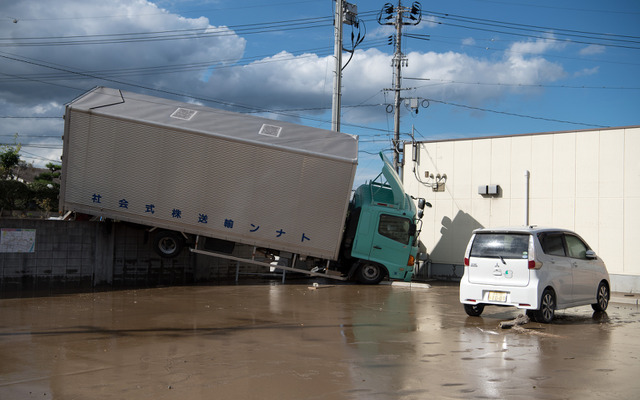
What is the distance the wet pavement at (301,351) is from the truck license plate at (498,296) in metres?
0.50

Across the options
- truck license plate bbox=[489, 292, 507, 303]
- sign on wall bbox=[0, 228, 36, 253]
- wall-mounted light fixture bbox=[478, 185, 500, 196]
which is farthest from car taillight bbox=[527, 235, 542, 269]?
sign on wall bbox=[0, 228, 36, 253]

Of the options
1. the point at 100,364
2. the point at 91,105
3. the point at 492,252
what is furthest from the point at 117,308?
the point at 492,252

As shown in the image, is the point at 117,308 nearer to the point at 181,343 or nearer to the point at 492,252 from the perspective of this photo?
the point at 181,343

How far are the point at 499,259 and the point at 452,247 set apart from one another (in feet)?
32.8

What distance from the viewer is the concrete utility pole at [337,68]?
19.6 m

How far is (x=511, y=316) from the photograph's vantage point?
1119 cm

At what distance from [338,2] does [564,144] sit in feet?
30.9

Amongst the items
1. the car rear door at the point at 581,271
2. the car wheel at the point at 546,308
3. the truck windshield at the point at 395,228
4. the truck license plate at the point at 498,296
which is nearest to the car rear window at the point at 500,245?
the truck license plate at the point at 498,296

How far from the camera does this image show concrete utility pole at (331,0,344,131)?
772 inches

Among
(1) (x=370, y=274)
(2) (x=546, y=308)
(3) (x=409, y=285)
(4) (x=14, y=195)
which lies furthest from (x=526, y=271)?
(4) (x=14, y=195)

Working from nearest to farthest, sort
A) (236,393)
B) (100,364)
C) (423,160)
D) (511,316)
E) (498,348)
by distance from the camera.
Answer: (236,393), (100,364), (498,348), (511,316), (423,160)

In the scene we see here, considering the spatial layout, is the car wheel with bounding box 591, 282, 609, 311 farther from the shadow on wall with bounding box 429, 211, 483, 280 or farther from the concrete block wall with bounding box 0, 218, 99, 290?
the concrete block wall with bounding box 0, 218, 99, 290

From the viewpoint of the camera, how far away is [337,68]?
66.0 ft

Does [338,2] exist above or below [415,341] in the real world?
above
